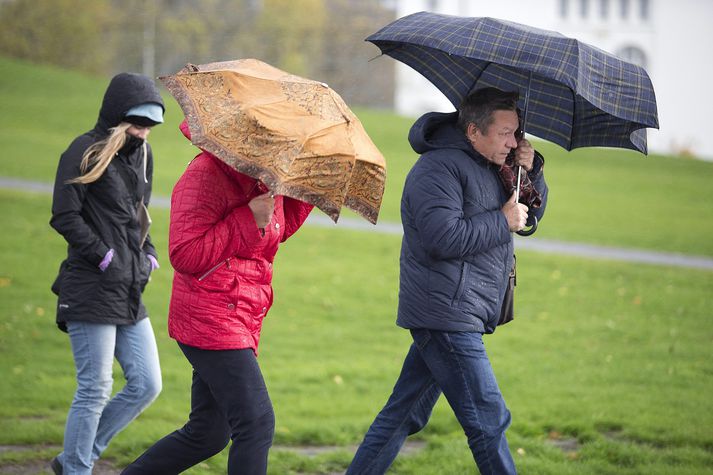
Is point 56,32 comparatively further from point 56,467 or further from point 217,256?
point 217,256

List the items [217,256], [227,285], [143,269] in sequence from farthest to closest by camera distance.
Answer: [143,269]
[227,285]
[217,256]

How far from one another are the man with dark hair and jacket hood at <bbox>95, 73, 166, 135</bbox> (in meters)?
1.35

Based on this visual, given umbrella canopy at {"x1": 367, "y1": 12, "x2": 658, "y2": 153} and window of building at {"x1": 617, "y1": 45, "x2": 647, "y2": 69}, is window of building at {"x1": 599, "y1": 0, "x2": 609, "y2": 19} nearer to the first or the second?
window of building at {"x1": 617, "y1": 45, "x2": 647, "y2": 69}

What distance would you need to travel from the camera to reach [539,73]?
4.22 m

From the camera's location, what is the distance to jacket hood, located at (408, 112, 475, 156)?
4582mm

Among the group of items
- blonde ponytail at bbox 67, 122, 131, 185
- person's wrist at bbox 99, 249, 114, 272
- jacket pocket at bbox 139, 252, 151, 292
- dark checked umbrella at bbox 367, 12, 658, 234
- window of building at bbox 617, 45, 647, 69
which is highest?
window of building at bbox 617, 45, 647, 69

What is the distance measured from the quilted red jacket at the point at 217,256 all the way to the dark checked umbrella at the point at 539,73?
108 centimetres

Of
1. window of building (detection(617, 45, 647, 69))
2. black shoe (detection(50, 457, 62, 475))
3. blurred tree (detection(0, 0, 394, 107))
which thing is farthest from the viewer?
window of building (detection(617, 45, 647, 69))

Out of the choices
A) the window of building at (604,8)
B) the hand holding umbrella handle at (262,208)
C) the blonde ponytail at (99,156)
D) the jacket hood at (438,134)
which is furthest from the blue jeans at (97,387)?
the window of building at (604,8)

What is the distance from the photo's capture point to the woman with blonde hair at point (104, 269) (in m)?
4.88

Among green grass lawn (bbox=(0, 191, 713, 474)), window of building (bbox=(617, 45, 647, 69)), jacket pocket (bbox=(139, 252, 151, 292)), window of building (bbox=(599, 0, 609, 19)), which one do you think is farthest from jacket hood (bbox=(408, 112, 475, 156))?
window of building (bbox=(599, 0, 609, 19))

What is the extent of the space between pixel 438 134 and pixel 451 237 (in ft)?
1.96

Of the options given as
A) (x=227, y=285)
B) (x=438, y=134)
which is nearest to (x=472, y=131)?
(x=438, y=134)

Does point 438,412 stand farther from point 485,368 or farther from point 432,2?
point 432,2
